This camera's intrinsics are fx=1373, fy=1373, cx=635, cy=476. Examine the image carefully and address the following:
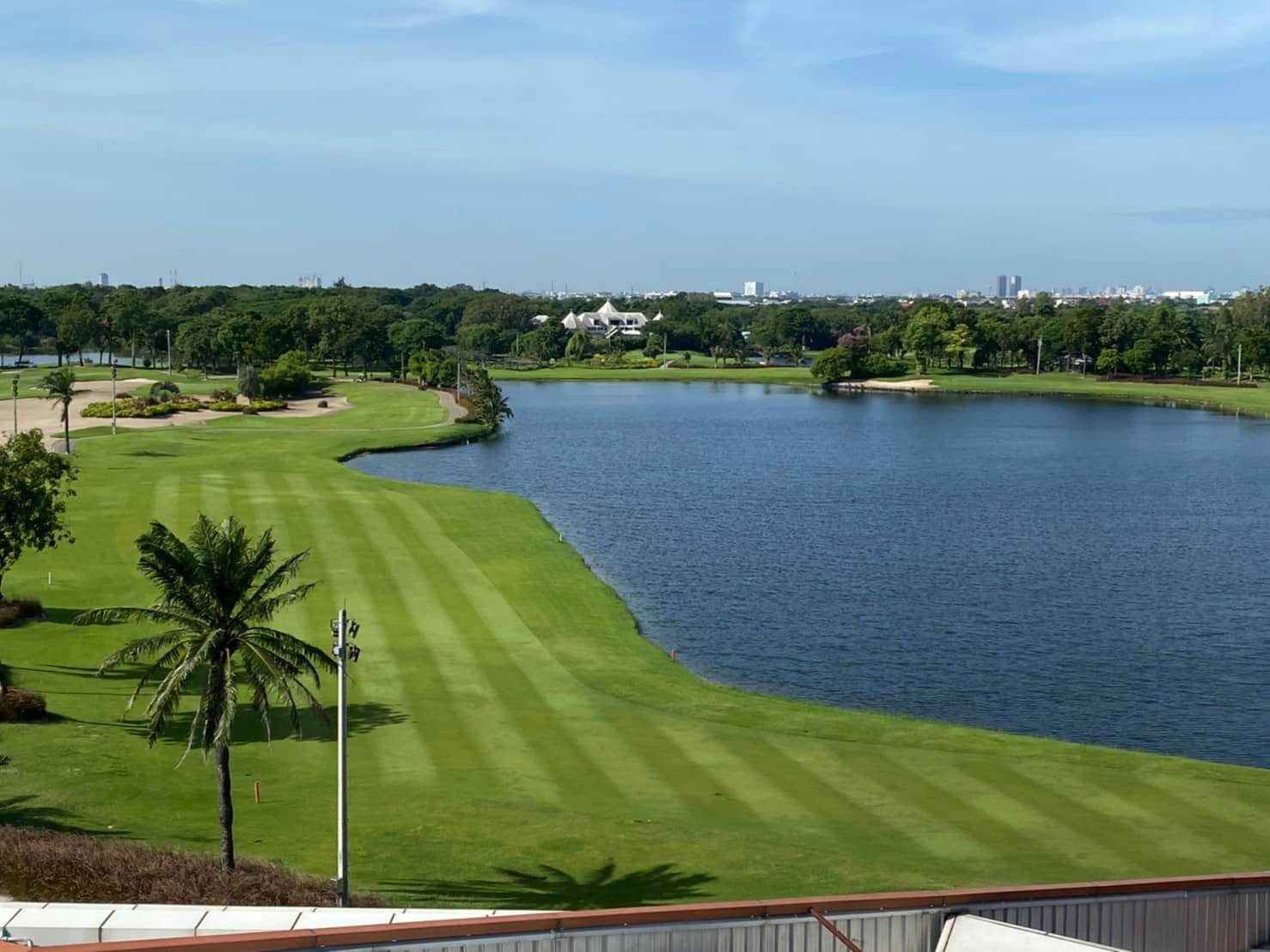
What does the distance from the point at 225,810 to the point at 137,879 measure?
3372 mm

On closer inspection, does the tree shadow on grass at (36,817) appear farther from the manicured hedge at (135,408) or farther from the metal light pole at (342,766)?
the manicured hedge at (135,408)

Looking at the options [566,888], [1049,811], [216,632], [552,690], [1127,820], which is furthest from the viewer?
[552,690]

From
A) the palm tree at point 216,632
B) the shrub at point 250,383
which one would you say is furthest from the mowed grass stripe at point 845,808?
the shrub at point 250,383

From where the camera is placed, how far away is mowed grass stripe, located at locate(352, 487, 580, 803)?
133 feet

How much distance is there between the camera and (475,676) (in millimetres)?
50969

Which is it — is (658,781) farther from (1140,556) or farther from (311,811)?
(1140,556)

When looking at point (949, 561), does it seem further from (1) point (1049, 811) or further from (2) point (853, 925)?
(2) point (853, 925)

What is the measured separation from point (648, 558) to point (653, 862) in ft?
153

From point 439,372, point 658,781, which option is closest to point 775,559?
point 658,781

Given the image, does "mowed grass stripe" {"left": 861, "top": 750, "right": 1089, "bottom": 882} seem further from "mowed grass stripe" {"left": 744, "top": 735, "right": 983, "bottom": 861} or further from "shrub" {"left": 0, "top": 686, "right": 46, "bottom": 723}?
"shrub" {"left": 0, "top": 686, "right": 46, "bottom": 723}

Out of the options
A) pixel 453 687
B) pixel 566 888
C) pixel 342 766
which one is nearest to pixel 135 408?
pixel 453 687

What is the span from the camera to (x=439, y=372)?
197m

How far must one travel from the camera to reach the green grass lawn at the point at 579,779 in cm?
3278

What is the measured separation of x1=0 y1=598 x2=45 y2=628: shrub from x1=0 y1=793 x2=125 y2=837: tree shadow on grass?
20388 mm
